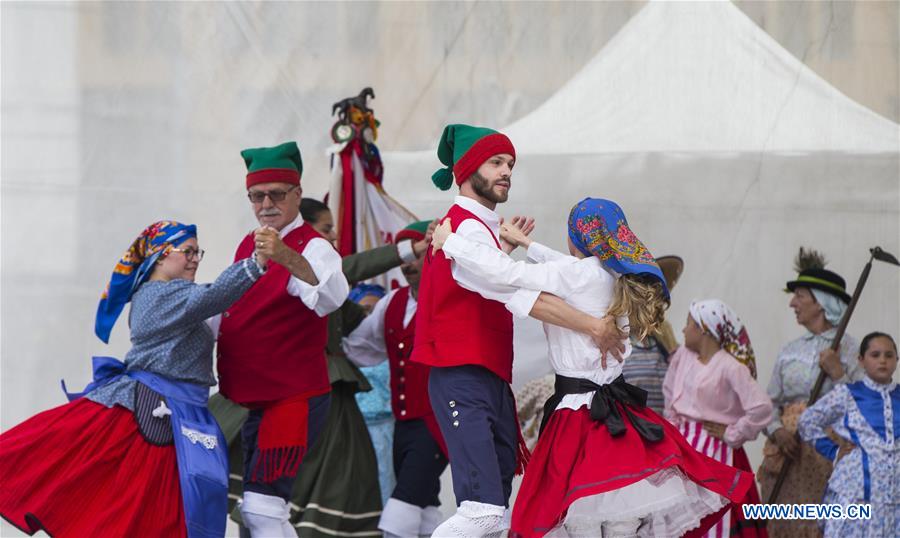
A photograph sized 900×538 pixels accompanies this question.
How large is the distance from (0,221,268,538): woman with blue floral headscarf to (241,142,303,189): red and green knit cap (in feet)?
1.27

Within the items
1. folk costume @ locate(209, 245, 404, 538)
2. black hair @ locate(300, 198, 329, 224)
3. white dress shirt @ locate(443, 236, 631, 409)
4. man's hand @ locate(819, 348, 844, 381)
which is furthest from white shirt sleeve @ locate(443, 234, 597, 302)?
man's hand @ locate(819, 348, 844, 381)

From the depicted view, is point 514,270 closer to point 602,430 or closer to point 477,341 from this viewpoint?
point 477,341

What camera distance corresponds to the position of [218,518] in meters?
4.28

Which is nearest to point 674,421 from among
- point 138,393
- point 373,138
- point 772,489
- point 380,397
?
point 772,489

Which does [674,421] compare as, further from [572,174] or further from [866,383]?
[572,174]

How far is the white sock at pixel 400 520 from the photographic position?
5094 millimetres

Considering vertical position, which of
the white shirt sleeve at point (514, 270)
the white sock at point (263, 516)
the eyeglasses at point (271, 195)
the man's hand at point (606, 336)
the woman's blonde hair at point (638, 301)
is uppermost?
the eyeglasses at point (271, 195)

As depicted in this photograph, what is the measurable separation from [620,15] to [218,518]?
139 inches

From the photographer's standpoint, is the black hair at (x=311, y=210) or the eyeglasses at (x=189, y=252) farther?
the black hair at (x=311, y=210)

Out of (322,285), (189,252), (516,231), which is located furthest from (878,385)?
(189,252)

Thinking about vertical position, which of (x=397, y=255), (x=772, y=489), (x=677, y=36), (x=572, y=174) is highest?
(x=677, y=36)

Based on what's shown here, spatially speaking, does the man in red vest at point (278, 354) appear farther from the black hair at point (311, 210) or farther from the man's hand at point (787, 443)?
the man's hand at point (787, 443)

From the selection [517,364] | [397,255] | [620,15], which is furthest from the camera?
[620,15]

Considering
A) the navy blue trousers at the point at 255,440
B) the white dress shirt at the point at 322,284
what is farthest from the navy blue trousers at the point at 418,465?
the white dress shirt at the point at 322,284
